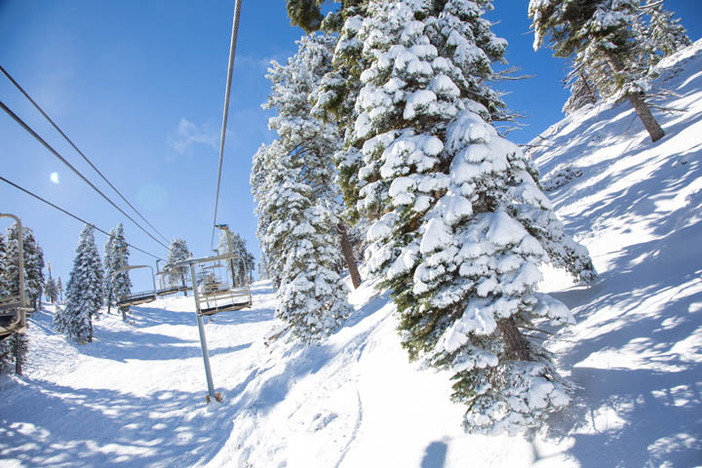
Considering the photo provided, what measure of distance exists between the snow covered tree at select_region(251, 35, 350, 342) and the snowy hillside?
1.69 metres

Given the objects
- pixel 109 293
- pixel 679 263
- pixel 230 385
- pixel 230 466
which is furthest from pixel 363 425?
pixel 109 293

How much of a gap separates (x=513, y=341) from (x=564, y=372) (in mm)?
1155

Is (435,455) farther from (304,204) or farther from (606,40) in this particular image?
(606,40)

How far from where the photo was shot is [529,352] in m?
4.70

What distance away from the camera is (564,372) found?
503cm

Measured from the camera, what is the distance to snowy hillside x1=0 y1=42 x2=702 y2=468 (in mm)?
3891

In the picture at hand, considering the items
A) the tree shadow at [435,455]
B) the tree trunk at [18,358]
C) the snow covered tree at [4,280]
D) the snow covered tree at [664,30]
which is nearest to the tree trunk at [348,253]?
the snow covered tree at [4,280]

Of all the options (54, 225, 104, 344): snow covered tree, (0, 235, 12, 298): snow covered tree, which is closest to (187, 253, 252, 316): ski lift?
(0, 235, 12, 298): snow covered tree

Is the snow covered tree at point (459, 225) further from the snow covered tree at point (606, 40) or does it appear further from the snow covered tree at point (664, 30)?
the snow covered tree at point (664, 30)

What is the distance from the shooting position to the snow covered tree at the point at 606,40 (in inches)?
495

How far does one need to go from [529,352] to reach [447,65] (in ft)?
16.6

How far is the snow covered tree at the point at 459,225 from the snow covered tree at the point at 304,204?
8619 mm

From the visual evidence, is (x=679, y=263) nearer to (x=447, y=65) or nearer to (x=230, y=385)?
(x=447, y=65)

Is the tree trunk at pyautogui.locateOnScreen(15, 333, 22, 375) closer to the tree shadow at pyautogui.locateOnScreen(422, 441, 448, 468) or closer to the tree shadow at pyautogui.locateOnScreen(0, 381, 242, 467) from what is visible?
the tree shadow at pyautogui.locateOnScreen(0, 381, 242, 467)
